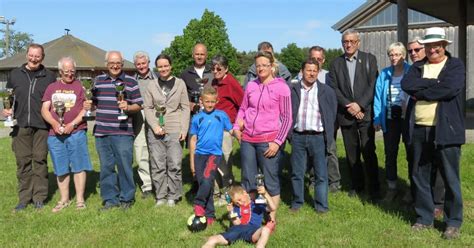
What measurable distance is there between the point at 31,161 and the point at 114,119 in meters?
1.39

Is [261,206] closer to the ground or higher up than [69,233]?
higher up

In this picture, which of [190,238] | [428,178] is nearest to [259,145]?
[190,238]

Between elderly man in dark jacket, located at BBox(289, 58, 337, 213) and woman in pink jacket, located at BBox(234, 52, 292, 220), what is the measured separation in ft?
1.52

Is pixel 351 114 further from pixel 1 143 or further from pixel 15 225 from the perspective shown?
pixel 1 143

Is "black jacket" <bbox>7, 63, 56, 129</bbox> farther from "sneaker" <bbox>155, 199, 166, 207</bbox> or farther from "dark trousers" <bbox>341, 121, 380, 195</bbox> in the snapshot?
"dark trousers" <bbox>341, 121, 380, 195</bbox>

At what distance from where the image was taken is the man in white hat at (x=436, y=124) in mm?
4930

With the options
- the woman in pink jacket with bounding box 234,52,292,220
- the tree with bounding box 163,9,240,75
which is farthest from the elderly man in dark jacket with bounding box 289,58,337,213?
the tree with bounding box 163,9,240,75

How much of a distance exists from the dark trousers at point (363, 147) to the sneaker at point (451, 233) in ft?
5.51

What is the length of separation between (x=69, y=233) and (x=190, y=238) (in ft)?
4.72

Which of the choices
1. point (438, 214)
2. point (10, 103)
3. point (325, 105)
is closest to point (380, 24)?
point (325, 105)

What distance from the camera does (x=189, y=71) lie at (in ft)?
23.5

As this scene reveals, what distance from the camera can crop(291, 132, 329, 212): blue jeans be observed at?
6.07 m

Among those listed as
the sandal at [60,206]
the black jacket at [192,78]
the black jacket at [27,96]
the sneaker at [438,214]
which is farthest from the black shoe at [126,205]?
the sneaker at [438,214]

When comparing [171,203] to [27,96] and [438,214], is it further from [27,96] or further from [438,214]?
[438,214]
